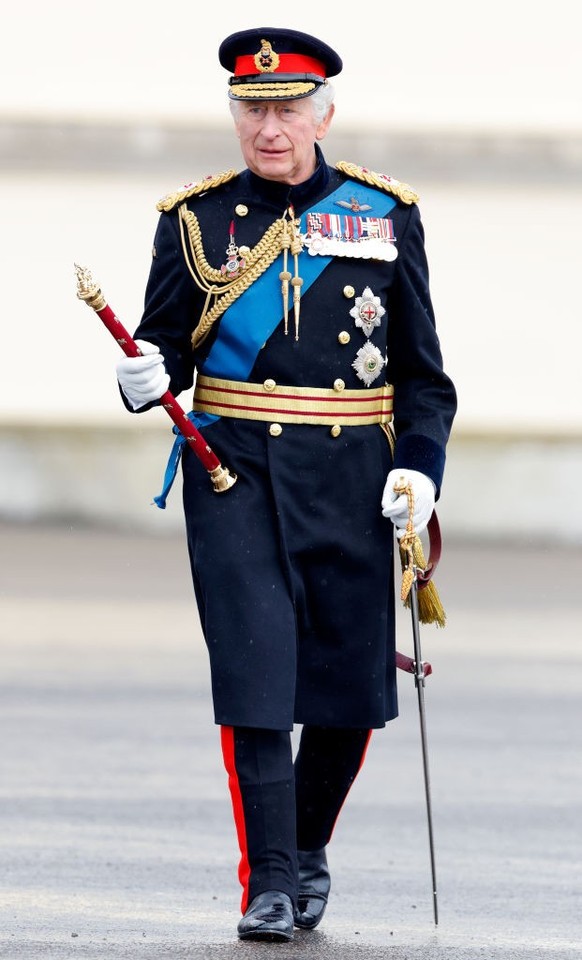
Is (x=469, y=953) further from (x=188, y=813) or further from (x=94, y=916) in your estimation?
(x=188, y=813)

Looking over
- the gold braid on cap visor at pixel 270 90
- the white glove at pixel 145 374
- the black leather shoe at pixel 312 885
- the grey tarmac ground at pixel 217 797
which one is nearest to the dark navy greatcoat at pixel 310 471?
the white glove at pixel 145 374

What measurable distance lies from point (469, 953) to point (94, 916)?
2.91 feet

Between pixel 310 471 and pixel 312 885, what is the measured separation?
0.95m

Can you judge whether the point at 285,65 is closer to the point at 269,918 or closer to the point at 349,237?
the point at 349,237

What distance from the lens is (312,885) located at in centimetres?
572

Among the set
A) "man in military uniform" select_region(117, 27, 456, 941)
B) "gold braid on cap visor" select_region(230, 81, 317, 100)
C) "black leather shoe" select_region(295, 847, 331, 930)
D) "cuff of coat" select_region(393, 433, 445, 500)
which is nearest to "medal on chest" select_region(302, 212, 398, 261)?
"man in military uniform" select_region(117, 27, 456, 941)

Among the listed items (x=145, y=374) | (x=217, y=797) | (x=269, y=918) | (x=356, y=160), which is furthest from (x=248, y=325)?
(x=356, y=160)

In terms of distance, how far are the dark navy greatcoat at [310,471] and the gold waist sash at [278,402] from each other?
0.02 meters

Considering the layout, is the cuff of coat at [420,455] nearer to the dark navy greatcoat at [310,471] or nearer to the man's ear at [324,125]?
the dark navy greatcoat at [310,471]

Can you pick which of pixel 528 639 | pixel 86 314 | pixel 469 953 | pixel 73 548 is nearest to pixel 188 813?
pixel 469 953

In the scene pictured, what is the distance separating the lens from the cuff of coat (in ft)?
18.3

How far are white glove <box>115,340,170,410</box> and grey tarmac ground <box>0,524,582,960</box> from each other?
118 cm

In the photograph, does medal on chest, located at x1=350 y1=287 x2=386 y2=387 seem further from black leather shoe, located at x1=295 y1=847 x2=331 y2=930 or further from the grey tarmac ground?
the grey tarmac ground

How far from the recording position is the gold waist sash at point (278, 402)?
5500mm
